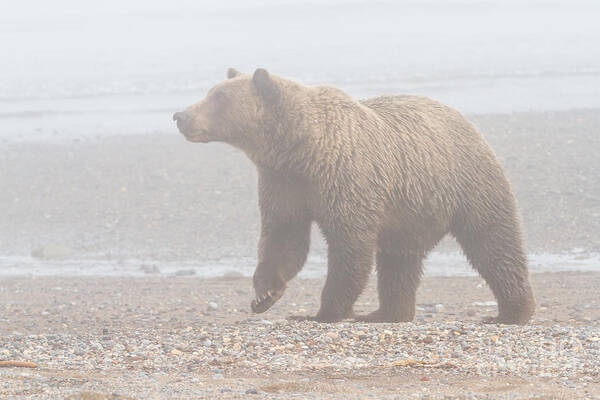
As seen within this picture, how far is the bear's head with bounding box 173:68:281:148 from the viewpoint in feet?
21.5

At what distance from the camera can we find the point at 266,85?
6.57 metres

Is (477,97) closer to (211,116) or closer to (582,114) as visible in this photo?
(582,114)

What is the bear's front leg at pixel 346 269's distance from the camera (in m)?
6.41

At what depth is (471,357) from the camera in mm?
5793

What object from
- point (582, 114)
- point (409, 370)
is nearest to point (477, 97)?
point (582, 114)

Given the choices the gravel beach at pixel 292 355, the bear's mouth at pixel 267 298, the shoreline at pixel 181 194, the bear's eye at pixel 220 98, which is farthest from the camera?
the shoreline at pixel 181 194

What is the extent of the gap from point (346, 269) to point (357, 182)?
1.85ft

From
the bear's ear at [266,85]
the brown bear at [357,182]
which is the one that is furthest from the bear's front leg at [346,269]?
the bear's ear at [266,85]

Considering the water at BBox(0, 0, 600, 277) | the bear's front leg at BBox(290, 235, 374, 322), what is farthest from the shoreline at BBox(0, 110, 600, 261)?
the bear's front leg at BBox(290, 235, 374, 322)

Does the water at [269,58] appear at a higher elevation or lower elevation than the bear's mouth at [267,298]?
higher

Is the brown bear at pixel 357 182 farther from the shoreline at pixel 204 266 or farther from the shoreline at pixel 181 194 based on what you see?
the shoreline at pixel 181 194

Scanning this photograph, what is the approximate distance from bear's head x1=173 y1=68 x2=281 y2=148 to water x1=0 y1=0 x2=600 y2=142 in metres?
10.6

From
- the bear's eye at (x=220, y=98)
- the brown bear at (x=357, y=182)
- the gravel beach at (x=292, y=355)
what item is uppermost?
the bear's eye at (x=220, y=98)

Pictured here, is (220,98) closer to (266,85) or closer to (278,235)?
(266,85)
